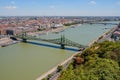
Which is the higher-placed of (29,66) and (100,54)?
(100,54)

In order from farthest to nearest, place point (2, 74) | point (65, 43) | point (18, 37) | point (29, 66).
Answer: point (18, 37), point (65, 43), point (29, 66), point (2, 74)

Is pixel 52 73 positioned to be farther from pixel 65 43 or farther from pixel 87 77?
pixel 65 43

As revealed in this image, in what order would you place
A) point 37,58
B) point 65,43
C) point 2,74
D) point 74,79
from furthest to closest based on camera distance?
1. point 65,43
2. point 37,58
3. point 2,74
4. point 74,79

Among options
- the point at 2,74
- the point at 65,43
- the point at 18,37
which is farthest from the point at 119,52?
the point at 18,37

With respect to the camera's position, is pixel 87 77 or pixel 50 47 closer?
pixel 87 77

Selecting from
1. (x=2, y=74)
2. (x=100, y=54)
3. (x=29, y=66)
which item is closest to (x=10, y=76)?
(x=2, y=74)

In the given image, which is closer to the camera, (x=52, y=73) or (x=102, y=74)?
(x=102, y=74)

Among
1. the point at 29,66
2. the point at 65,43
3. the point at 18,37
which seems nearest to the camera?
the point at 29,66

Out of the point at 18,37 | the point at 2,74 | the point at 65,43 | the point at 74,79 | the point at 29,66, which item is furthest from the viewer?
the point at 18,37

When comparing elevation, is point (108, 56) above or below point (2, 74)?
above

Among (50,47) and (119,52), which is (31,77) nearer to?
(119,52)
